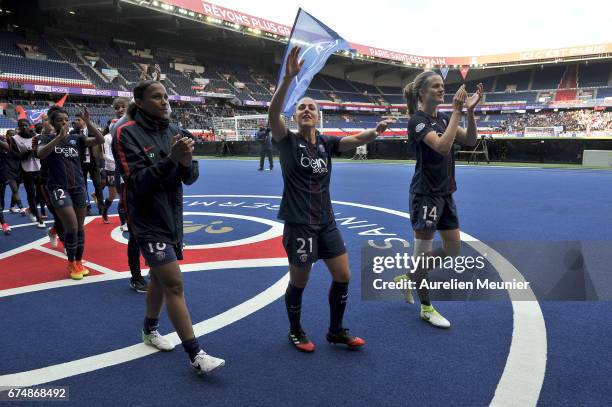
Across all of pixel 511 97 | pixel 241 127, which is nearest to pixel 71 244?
pixel 241 127

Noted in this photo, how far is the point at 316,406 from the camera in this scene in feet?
7.32

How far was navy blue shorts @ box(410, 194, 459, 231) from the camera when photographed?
127 inches

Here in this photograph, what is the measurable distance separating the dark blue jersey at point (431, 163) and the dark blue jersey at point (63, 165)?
3.82 meters

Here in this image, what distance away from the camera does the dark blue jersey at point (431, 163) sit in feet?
10.5

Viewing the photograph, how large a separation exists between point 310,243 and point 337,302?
1.62ft

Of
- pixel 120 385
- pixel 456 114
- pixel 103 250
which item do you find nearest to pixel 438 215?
pixel 456 114

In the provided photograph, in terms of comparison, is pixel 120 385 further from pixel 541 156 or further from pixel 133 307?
pixel 541 156

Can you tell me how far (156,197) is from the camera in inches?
101

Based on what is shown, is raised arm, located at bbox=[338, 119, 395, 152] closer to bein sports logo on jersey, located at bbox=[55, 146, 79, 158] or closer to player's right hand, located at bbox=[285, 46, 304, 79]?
player's right hand, located at bbox=[285, 46, 304, 79]

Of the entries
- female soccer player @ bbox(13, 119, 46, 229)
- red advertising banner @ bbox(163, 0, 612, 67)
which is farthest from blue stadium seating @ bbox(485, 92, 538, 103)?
female soccer player @ bbox(13, 119, 46, 229)

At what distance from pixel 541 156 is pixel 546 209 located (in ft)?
46.4

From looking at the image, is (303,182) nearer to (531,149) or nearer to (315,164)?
(315,164)

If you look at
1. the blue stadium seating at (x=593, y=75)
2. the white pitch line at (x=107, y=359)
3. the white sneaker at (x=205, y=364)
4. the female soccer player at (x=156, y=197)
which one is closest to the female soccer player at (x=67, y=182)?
the white pitch line at (x=107, y=359)

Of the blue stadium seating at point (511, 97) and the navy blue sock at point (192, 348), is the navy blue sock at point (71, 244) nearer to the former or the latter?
the navy blue sock at point (192, 348)
